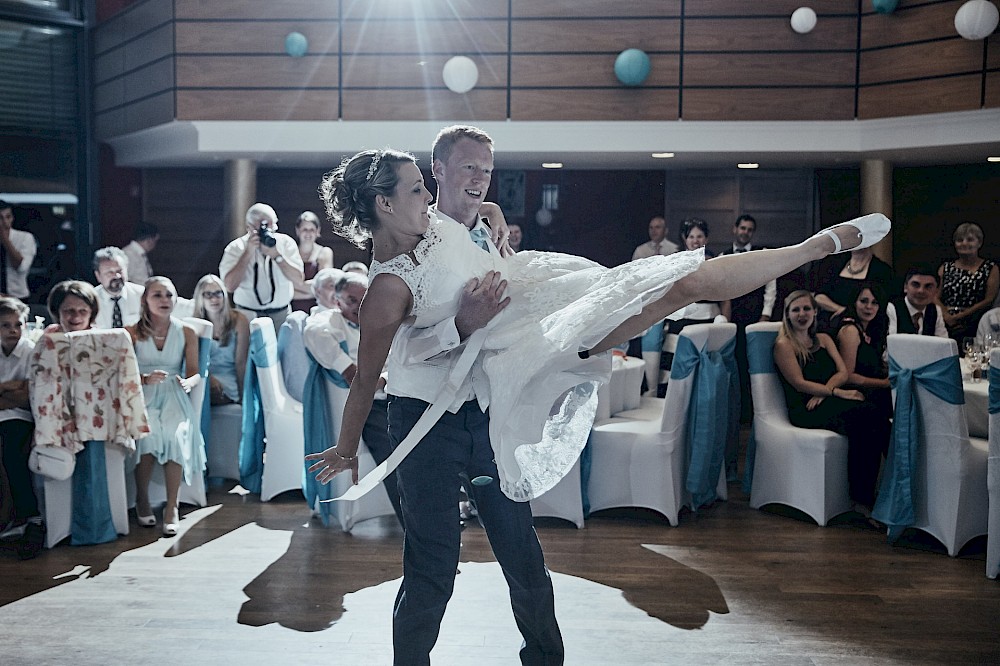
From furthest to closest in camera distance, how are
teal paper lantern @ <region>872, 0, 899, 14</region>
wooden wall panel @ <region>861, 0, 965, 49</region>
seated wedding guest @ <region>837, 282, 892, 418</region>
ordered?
teal paper lantern @ <region>872, 0, 899, 14</region> → wooden wall panel @ <region>861, 0, 965, 49</region> → seated wedding guest @ <region>837, 282, 892, 418</region>

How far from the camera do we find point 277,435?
185 inches

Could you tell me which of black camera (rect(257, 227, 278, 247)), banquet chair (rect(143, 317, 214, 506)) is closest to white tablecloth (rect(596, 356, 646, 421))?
banquet chair (rect(143, 317, 214, 506))

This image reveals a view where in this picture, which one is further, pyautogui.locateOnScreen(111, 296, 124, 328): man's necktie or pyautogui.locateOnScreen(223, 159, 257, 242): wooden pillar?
pyautogui.locateOnScreen(223, 159, 257, 242): wooden pillar

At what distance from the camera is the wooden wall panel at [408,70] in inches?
288

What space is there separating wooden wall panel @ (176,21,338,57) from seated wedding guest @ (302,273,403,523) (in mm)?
3758

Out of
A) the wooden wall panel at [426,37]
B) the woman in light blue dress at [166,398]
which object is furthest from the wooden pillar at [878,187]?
the woman in light blue dress at [166,398]

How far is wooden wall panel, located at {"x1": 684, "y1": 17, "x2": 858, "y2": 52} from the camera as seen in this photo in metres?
7.02

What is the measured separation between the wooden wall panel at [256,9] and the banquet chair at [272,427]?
3.59m

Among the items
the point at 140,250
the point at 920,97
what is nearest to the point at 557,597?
the point at 920,97

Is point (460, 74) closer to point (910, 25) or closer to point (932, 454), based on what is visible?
point (910, 25)

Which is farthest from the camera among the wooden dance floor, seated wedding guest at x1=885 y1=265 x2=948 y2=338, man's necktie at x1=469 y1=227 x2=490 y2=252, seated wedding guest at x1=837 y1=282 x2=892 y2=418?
seated wedding guest at x1=885 y1=265 x2=948 y2=338

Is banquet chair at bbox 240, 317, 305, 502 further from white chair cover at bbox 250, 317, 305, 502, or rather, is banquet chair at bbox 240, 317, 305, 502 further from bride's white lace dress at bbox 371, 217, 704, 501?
bride's white lace dress at bbox 371, 217, 704, 501

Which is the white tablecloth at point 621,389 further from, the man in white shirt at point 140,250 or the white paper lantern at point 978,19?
the man in white shirt at point 140,250

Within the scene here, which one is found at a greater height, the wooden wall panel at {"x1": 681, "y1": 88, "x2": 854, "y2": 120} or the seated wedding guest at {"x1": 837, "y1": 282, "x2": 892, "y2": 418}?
the wooden wall panel at {"x1": 681, "y1": 88, "x2": 854, "y2": 120}
